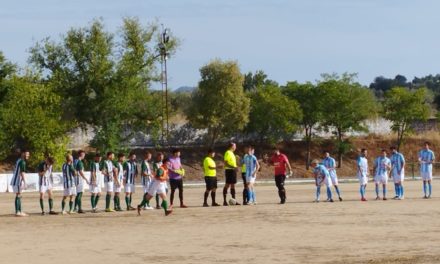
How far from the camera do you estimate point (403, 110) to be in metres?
82.5

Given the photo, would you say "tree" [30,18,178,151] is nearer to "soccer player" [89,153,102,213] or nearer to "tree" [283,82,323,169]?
"tree" [283,82,323,169]

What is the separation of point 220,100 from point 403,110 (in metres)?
18.3

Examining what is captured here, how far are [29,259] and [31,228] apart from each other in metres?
6.43

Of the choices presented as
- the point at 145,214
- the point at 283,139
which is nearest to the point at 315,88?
the point at 283,139

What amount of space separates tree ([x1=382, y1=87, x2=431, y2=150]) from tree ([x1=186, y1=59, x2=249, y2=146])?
49.1 ft

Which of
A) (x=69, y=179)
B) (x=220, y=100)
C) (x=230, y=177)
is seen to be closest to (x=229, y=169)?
(x=230, y=177)

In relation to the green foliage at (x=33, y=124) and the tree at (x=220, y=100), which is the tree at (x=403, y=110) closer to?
the tree at (x=220, y=100)

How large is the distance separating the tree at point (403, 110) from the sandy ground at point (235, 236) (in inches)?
2225

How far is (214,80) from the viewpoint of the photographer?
7881 cm

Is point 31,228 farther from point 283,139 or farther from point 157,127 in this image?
point 283,139

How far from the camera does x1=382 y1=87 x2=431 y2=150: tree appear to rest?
271 feet

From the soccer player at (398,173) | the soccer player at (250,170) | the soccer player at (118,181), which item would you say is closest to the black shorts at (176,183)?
the soccer player at (118,181)

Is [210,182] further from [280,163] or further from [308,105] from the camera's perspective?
[308,105]

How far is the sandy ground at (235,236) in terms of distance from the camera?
1526 centimetres
